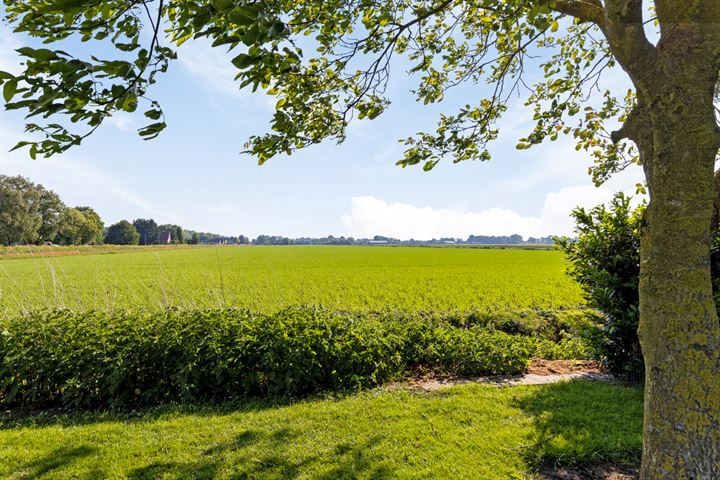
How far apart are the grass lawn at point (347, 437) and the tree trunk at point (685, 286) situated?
1.42 metres

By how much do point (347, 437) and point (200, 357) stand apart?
8.61 feet

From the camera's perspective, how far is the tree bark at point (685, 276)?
2203 millimetres

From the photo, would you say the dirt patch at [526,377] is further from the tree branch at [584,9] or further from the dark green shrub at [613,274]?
the tree branch at [584,9]

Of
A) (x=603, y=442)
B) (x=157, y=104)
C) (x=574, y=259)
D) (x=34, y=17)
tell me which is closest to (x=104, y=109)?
(x=157, y=104)

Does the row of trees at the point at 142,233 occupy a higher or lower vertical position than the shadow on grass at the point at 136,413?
higher

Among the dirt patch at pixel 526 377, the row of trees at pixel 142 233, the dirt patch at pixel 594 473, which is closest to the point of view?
the dirt patch at pixel 594 473

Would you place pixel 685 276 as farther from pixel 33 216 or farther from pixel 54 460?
pixel 33 216

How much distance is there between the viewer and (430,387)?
5.56m

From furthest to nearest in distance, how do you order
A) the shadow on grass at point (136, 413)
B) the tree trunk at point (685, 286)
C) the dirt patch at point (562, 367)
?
the dirt patch at point (562, 367), the shadow on grass at point (136, 413), the tree trunk at point (685, 286)

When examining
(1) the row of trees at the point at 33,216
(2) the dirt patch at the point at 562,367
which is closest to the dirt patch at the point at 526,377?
(2) the dirt patch at the point at 562,367

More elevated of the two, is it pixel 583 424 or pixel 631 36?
pixel 631 36

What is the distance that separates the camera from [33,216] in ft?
212

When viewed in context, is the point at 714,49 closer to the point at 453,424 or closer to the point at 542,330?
the point at 453,424

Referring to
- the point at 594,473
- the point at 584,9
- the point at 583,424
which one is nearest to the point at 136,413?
the point at 594,473
